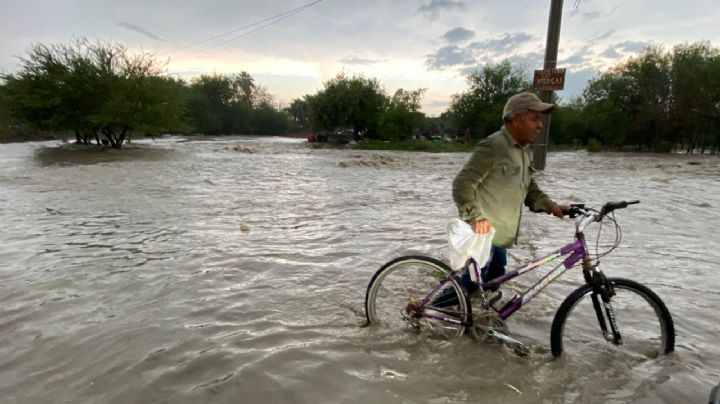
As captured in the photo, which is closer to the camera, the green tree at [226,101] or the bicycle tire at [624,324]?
the bicycle tire at [624,324]

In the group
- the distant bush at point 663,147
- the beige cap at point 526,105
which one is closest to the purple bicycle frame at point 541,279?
the beige cap at point 526,105

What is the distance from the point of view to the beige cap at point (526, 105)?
2992mm

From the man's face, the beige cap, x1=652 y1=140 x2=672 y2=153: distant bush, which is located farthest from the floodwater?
x1=652 y1=140 x2=672 y2=153: distant bush

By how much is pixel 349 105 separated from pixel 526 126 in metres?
50.6

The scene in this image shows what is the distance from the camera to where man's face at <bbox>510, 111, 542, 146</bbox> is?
10.0 ft

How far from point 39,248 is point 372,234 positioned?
4.69 meters

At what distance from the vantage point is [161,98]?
2672cm

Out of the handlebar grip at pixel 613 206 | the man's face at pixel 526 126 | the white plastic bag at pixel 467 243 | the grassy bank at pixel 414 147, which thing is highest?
the man's face at pixel 526 126

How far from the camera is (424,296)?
134 inches

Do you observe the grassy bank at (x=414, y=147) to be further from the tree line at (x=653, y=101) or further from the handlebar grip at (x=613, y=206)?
the handlebar grip at (x=613, y=206)

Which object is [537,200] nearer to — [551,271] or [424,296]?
[551,271]

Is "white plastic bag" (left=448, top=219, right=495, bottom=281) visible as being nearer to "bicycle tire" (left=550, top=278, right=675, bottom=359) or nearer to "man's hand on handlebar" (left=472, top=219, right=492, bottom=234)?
"man's hand on handlebar" (left=472, top=219, right=492, bottom=234)

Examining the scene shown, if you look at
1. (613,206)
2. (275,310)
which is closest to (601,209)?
(613,206)

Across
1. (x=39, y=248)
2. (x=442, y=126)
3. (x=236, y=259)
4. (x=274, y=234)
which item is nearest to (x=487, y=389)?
(x=236, y=259)
